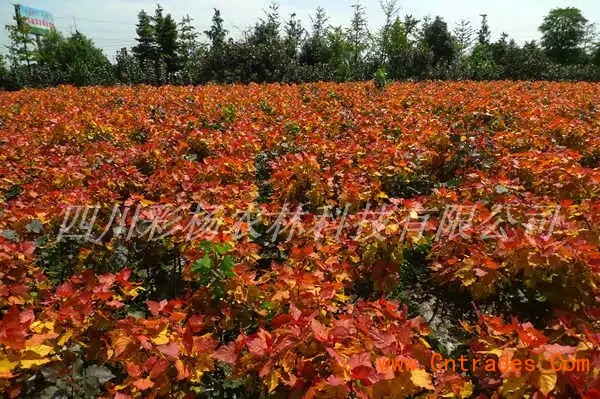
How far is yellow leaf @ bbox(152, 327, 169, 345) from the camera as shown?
1.91m

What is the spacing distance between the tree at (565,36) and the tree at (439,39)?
28.5 meters

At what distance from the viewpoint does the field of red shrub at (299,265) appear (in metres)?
1.83

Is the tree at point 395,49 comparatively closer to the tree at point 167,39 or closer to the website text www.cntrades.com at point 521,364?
the tree at point 167,39

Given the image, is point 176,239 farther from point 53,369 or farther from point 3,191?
point 3,191

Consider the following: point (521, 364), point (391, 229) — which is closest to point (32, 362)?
point (521, 364)

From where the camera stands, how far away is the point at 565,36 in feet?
179

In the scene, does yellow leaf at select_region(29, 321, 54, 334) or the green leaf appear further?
the green leaf

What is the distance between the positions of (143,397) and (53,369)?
Result: 0.39m

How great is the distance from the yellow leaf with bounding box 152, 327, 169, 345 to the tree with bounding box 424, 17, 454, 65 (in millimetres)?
33194

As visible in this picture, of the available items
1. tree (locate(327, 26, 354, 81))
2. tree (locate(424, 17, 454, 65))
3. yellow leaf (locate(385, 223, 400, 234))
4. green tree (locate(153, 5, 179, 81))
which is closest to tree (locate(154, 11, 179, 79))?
green tree (locate(153, 5, 179, 81))

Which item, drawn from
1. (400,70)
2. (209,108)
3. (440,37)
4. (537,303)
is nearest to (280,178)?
(537,303)

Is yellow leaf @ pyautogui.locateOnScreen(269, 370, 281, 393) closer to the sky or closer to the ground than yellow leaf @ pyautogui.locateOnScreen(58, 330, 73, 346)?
closer to the ground

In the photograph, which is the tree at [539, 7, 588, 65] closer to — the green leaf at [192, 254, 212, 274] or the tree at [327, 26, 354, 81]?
the tree at [327, 26, 354, 81]

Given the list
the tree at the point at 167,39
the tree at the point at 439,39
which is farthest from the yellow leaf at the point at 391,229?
the tree at the point at 167,39
